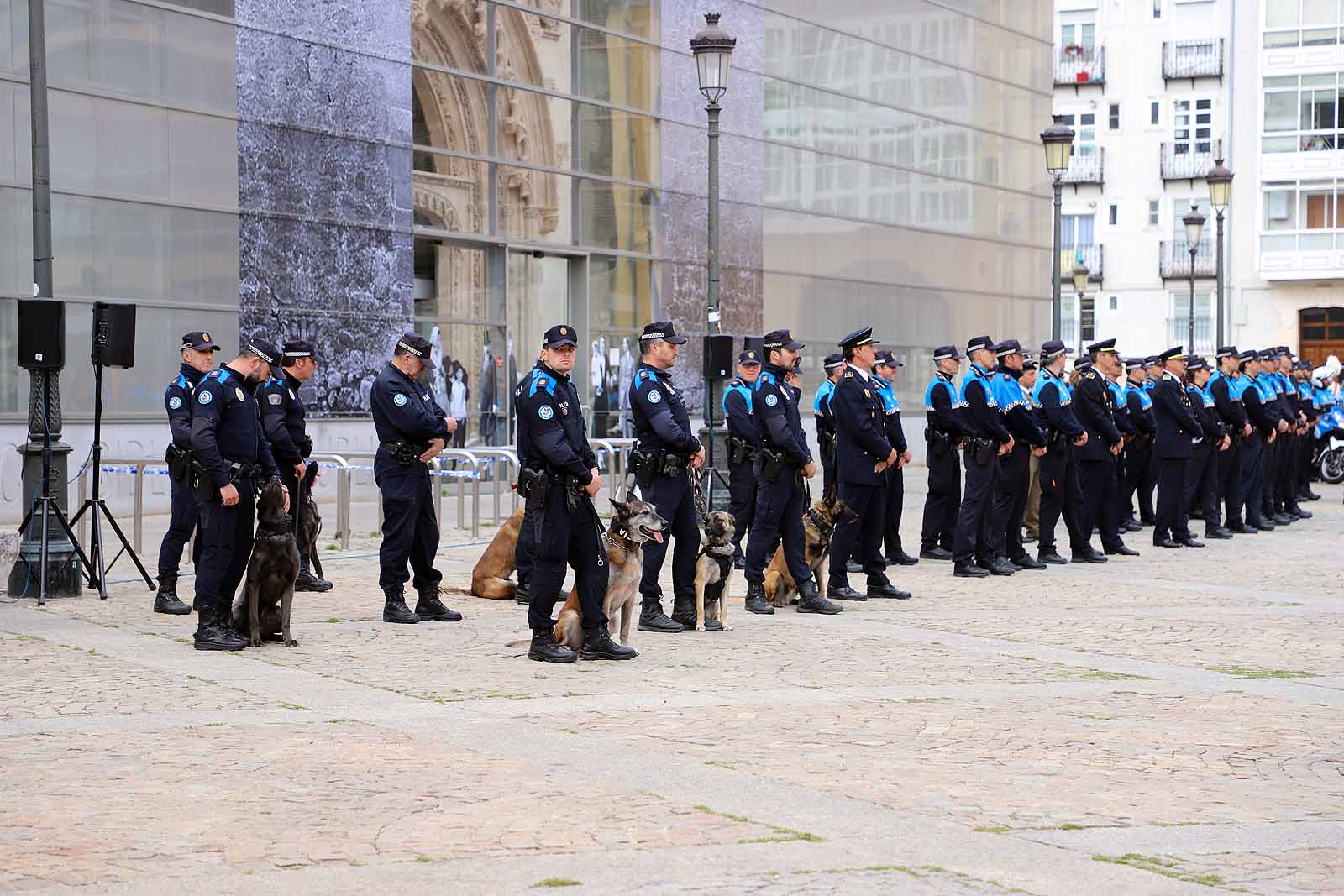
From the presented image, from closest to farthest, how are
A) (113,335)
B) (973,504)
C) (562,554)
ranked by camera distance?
(562,554) → (113,335) → (973,504)

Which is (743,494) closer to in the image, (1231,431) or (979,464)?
(979,464)

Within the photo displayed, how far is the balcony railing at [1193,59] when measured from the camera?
207ft

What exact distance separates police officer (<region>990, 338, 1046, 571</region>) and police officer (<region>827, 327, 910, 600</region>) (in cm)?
207

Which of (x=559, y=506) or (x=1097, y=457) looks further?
(x=1097, y=457)

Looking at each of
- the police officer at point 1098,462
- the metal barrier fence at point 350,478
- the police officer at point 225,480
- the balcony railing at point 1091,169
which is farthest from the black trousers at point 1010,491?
the balcony railing at point 1091,169

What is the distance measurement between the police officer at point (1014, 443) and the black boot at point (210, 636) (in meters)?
7.32

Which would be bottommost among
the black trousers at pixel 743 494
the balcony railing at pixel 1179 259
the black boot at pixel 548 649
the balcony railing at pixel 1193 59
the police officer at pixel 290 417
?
the black boot at pixel 548 649

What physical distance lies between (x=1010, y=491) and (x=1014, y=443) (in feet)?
1.43

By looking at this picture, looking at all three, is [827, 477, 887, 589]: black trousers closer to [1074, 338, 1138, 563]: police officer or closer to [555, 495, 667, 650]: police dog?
[555, 495, 667, 650]: police dog

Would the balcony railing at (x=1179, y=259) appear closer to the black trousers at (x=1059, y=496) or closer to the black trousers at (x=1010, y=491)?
the black trousers at (x=1059, y=496)

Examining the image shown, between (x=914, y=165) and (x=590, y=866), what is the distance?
32793 mm

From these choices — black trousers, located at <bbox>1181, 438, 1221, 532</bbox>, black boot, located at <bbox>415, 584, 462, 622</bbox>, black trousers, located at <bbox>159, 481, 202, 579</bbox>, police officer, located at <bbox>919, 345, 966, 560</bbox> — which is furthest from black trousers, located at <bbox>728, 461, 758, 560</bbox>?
black trousers, located at <bbox>1181, 438, 1221, 532</bbox>

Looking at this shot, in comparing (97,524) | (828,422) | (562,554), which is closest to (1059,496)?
(828,422)

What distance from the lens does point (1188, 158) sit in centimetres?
6297
